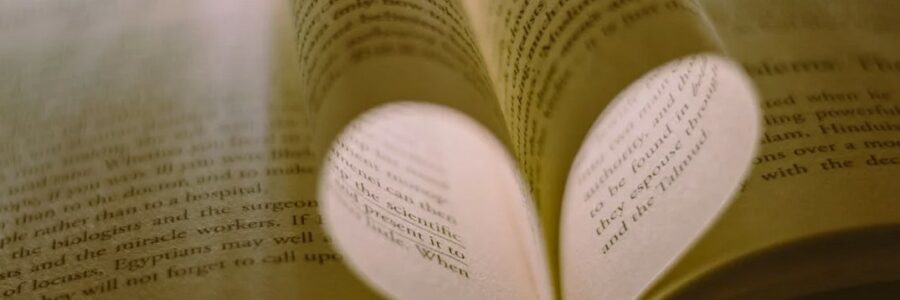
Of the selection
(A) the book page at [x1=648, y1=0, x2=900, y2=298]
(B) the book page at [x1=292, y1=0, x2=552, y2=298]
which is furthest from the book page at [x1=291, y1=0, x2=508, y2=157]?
(A) the book page at [x1=648, y1=0, x2=900, y2=298]

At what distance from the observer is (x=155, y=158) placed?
0.49m

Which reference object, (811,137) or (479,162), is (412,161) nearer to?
(479,162)

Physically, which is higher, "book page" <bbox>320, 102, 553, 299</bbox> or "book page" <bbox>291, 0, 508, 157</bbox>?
"book page" <bbox>291, 0, 508, 157</bbox>

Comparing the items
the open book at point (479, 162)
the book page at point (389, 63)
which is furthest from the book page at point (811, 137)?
the book page at point (389, 63)

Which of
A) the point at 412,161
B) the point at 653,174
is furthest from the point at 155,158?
the point at 653,174

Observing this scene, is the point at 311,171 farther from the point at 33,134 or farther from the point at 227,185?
the point at 33,134

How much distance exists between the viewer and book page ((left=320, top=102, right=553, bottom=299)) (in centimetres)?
44

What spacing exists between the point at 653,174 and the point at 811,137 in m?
0.07

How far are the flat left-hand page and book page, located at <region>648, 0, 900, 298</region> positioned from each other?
0.17m

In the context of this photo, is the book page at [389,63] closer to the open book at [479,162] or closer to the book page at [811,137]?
the open book at [479,162]

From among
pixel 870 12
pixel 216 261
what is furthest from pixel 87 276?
pixel 870 12

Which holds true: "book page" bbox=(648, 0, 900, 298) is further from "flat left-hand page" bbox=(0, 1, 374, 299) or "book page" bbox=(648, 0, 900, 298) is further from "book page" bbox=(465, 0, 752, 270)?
"flat left-hand page" bbox=(0, 1, 374, 299)

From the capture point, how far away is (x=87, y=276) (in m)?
0.43

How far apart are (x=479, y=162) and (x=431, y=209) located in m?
0.04
